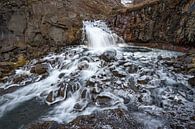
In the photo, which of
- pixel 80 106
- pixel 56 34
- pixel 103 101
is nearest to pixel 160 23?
pixel 56 34

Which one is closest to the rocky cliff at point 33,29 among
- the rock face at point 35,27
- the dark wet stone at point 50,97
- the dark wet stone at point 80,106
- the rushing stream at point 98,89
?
the rock face at point 35,27

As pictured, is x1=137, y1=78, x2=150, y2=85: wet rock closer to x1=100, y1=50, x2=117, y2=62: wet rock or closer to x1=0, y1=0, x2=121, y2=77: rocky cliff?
x1=100, y1=50, x2=117, y2=62: wet rock

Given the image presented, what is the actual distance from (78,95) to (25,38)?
6.08m

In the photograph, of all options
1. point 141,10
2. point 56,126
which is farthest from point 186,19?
point 56,126

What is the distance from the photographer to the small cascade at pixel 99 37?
14.1m

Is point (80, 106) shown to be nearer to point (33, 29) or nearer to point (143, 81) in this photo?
point (143, 81)

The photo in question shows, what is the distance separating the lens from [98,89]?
8.85 meters

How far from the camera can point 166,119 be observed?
6996 millimetres

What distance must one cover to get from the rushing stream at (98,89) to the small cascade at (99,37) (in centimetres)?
132

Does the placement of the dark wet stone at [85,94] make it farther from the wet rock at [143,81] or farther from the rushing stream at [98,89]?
the wet rock at [143,81]

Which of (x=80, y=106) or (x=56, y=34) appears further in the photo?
(x=56, y=34)

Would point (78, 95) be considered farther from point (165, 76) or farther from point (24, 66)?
point (24, 66)

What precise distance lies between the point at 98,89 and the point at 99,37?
20.5 ft

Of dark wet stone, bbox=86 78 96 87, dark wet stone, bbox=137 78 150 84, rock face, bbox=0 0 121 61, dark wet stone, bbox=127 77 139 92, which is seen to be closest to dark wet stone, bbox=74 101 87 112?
dark wet stone, bbox=86 78 96 87
